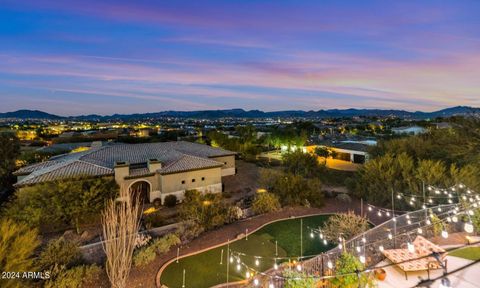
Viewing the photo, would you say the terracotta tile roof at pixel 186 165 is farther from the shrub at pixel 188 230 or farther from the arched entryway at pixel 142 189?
the shrub at pixel 188 230

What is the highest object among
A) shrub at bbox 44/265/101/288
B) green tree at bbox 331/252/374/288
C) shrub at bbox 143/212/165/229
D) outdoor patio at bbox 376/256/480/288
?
green tree at bbox 331/252/374/288

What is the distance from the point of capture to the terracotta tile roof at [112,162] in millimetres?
18078

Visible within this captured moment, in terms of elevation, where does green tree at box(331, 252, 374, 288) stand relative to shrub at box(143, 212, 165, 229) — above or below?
above

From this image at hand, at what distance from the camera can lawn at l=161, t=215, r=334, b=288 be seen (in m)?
10.5

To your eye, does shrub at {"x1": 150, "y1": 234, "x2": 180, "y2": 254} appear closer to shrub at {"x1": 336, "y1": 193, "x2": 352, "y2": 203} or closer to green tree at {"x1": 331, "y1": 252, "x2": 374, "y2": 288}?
green tree at {"x1": 331, "y1": 252, "x2": 374, "y2": 288}

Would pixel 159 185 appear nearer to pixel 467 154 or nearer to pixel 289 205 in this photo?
pixel 289 205

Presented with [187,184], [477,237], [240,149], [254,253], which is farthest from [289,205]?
[240,149]

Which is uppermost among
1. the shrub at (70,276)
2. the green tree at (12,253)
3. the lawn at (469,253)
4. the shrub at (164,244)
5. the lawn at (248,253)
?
the green tree at (12,253)

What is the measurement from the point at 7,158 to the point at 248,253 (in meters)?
27.3

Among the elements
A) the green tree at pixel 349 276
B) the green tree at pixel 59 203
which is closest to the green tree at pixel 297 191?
the green tree at pixel 349 276

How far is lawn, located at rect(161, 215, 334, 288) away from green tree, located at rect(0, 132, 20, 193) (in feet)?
73.2

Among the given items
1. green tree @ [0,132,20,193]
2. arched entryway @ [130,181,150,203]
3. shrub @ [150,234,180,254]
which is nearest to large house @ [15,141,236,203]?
arched entryway @ [130,181,150,203]

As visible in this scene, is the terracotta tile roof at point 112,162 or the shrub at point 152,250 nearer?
the shrub at point 152,250

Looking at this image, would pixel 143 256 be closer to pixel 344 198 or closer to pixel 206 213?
pixel 206 213
